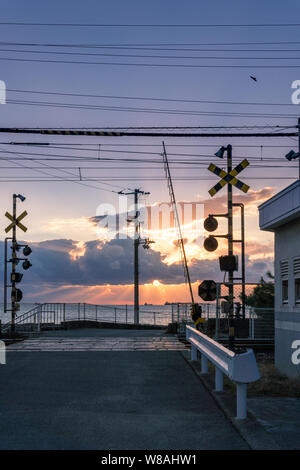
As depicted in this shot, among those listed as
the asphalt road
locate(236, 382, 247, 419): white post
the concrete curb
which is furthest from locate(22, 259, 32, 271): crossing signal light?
locate(236, 382, 247, 419): white post

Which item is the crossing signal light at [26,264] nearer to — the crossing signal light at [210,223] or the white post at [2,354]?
the white post at [2,354]

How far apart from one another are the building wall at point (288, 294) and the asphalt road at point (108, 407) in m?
2.98

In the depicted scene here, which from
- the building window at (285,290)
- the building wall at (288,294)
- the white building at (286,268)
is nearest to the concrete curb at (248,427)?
the white building at (286,268)

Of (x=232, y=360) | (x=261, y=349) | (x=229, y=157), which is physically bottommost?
(x=261, y=349)

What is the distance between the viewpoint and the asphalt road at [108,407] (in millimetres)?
7508

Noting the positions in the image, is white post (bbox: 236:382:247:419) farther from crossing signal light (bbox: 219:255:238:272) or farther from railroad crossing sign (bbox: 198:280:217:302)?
railroad crossing sign (bbox: 198:280:217:302)

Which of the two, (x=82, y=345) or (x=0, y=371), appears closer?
(x=0, y=371)

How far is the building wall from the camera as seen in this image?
16516mm

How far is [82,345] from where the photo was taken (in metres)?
21.8

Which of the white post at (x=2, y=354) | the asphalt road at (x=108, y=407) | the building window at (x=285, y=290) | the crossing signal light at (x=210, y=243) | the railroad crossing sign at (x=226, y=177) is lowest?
the white post at (x=2, y=354)

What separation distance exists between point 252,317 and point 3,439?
17.3 meters
